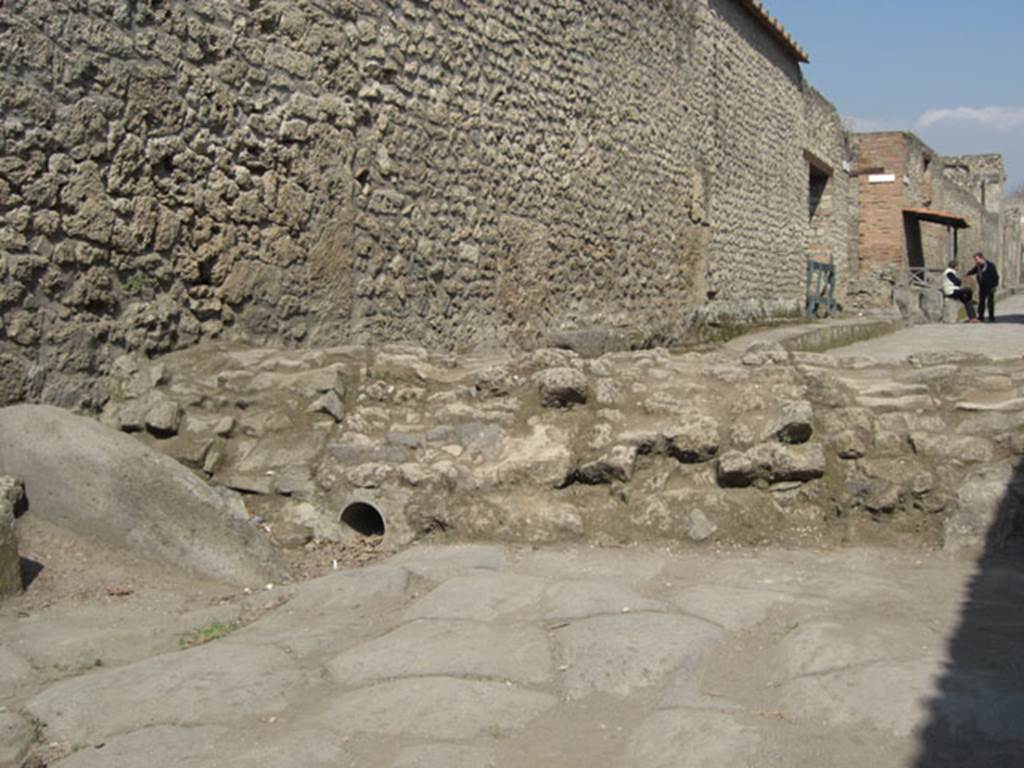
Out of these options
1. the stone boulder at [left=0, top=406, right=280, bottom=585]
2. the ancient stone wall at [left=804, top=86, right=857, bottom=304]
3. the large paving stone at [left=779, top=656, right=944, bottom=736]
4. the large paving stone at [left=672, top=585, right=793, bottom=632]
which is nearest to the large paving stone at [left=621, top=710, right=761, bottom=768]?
the large paving stone at [left=779, top=656, right=944, bottom=736]

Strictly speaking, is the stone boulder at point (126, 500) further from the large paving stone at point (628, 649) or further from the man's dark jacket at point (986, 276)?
the man's dark jacket at point (986, 276)

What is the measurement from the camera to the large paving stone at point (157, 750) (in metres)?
2.60

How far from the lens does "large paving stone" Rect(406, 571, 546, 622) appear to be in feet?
12.0

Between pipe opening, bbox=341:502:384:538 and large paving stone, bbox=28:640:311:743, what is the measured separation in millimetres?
1718

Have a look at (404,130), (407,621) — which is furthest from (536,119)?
(407,621)

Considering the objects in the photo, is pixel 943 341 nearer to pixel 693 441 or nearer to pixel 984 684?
pixel 693 441

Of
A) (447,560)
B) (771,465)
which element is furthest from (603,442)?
(447,560)

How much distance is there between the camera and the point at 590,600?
12.1ft

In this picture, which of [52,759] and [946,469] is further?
[946,469]

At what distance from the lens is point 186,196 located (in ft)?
19.9

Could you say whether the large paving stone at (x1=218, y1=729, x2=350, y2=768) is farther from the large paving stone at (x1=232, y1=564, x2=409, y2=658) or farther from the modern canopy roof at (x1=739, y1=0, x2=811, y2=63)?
the modern canopy roof at (x1=739, y1=0, x2=811, y2=63)

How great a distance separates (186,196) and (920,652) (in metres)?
4.55

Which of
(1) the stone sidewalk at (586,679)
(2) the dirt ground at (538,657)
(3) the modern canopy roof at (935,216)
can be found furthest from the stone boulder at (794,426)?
(3) the modern canopy roof at (935,216)

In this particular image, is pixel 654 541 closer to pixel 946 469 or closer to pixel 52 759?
pixel 946 469
